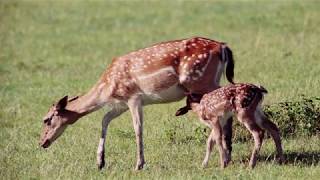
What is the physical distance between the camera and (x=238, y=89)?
10.2 m

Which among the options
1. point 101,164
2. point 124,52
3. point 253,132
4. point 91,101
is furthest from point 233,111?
point 124,52

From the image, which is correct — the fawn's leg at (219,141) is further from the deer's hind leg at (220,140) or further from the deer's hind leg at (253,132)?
the deer's hind leg at (253,132)

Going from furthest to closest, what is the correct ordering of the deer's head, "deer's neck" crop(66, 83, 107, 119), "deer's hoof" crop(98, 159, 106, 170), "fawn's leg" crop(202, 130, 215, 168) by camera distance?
the deer's head
"deer's neck" crop(66, 83, 107, 119)
"deer's hoof" crop(98, 159, 106, 170)
"fawn's leg" crop(202, 130, 215, 168)

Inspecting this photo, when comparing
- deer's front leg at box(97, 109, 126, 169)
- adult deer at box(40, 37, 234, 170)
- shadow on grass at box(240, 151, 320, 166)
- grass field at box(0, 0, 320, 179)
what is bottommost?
grass field at box(0, 0, 320, 179)

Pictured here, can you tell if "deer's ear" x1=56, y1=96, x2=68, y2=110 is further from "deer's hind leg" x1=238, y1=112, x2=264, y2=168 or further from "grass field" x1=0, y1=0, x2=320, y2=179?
"deer's hind leg" x1=238, y1=112, x2=264, y2=168

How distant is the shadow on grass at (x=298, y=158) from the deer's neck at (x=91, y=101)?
77.2 inches

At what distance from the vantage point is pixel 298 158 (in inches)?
421

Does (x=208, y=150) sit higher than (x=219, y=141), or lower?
lower

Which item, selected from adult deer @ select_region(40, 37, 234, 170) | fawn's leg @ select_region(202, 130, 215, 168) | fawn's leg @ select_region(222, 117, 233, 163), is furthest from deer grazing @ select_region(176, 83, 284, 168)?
adult deer @ select_region(40, 37, 234, 170)

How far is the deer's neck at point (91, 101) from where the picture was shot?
447 inches

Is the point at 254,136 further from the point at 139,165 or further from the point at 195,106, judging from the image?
the point at 139,165

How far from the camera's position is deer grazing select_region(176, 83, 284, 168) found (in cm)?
1017

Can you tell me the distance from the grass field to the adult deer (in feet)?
1.95

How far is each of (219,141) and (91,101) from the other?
6.39 ft
